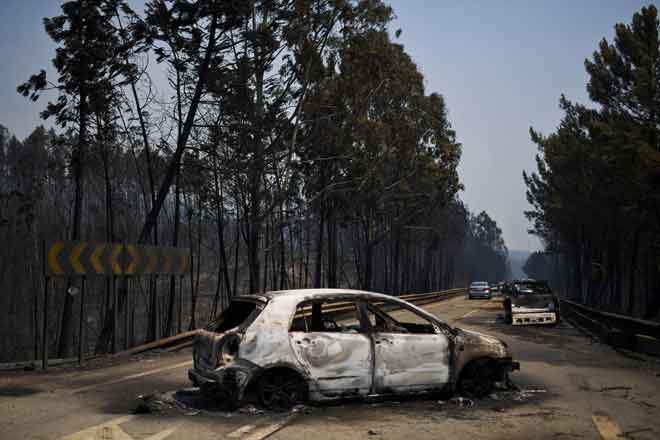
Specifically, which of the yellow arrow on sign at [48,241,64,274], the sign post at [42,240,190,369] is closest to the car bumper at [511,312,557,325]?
the sign post at [42,240,190,369]

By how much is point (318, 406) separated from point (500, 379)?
8.85 ft

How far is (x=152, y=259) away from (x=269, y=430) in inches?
331

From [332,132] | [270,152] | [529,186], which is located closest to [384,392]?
[270,152]

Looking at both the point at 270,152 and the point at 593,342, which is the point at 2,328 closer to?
the point at 270,152

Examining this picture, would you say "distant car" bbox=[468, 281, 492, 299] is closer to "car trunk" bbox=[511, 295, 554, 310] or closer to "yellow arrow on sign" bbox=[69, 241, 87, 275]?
"car trunk" bbox=[511, 295, 554, 310]

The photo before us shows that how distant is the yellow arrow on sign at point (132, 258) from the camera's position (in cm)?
1334

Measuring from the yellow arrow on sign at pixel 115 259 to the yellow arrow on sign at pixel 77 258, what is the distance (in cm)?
83

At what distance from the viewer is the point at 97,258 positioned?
12461 mm

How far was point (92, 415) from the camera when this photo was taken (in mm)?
7426

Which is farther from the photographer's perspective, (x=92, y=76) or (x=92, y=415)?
(x=92, y=76)

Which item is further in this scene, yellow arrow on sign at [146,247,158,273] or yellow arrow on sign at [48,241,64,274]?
yellow arrow on sign at [146,247,158,273]

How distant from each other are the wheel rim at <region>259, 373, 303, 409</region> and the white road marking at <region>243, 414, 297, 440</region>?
313mm

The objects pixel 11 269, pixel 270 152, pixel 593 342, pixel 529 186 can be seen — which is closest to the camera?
pixel 593 342

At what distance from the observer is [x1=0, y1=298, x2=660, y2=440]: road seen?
6617 millimetres
